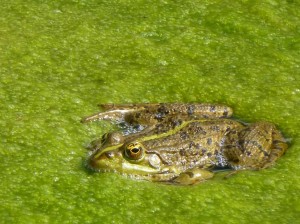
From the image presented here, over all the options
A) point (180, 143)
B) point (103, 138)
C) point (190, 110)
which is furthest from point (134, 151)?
point (190, 110)

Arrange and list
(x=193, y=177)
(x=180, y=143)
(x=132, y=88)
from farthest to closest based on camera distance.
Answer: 1. (x=132, y=88)
2. (x=180, y=143)
3. (x=193, y=177)

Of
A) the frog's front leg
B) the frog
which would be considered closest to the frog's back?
the frog

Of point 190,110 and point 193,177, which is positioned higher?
point 190,110

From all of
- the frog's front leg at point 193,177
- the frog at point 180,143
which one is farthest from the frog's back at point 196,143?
the frog's front leg at point 193,177

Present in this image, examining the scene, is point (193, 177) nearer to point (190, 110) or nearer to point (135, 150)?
point (135, 150)

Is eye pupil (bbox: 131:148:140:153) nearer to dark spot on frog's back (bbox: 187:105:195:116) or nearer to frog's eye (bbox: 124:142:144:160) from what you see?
frog's eye (bbox: 124:142:144:160)

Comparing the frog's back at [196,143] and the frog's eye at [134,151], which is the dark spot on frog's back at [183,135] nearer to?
the frog's back at [196,143]
